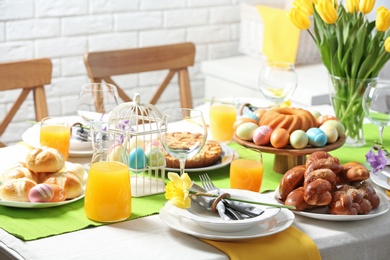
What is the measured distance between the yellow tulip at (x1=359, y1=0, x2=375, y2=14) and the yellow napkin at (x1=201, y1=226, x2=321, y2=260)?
2.50 ft

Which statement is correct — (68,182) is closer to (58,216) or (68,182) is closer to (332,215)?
(58,216)

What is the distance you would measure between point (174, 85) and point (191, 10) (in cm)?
36

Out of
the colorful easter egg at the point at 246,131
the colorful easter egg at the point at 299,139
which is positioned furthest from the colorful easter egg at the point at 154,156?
the colorful easter egg at the point at 299,139

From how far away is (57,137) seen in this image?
72.3 inches

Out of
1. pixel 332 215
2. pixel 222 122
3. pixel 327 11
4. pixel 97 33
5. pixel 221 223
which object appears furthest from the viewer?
pixel 97 33

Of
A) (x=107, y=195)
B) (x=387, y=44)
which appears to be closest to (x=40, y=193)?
(x=107, y=195)

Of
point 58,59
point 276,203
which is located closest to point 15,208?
point 276,203

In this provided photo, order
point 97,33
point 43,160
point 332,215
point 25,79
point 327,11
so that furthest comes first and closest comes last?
point 97,33, point 25,79, point 327,11, point 43,160, point 332,215

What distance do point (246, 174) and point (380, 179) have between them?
0.33 metres

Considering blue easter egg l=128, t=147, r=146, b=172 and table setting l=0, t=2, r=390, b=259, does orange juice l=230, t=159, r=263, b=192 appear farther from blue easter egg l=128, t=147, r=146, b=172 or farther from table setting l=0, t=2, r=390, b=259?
blue easter egg l=128, t=147, r=146, b=172

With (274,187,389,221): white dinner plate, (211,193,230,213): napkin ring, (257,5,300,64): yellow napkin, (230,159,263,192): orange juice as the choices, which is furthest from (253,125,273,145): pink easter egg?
(257,5,300,64): yellow napkin

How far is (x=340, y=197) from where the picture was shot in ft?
4.93

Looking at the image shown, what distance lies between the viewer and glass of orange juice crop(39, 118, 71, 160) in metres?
1.84

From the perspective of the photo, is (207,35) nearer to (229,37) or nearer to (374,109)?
(229,37)
